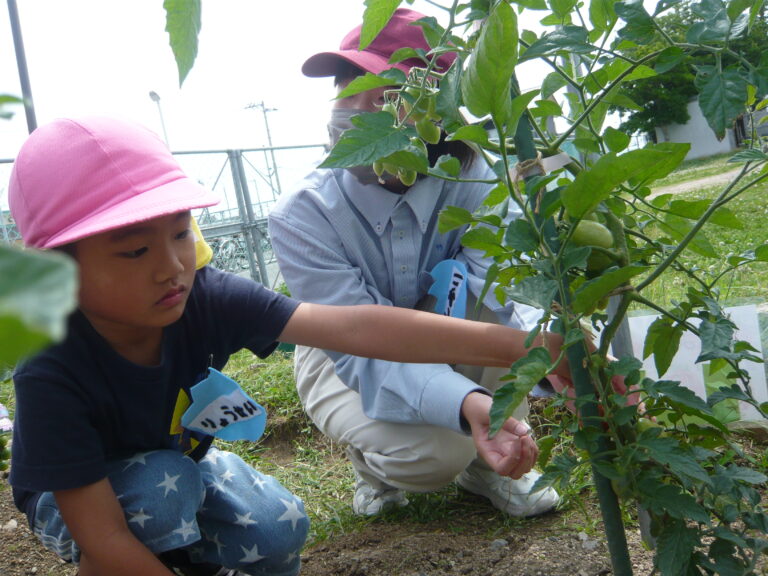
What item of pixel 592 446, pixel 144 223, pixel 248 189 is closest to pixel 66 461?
pixel 144 223

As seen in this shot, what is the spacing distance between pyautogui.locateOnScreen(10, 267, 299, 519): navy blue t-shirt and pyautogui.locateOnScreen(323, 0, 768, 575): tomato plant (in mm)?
584

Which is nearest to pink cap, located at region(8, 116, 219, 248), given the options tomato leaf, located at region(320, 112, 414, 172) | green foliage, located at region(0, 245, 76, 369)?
tomato leaf, located at region(320, 112, 414, 172)

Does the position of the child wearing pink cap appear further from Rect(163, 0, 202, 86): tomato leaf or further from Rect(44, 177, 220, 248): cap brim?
Rect(163, 0, 202, 86): tomato leaf

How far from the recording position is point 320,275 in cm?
145

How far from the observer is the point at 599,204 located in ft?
2.32

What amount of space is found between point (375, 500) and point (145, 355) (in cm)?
65

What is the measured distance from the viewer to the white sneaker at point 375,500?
158 centimetres

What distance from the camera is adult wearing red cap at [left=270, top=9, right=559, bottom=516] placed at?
142 centimetres

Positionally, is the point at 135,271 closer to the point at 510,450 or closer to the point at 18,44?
the point at 18,44

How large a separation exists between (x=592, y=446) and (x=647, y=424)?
0.31 feet

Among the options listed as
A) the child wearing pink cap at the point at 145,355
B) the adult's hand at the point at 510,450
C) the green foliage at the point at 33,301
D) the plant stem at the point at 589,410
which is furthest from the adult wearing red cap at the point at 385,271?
the green foliage at the point at 33,301

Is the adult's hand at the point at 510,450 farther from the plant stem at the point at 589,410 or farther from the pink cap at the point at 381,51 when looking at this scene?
the pink cap at the point at 381,51

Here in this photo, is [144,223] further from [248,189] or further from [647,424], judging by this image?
[248,189]

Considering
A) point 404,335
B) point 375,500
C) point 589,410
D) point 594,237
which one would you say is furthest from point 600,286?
point 375,500
